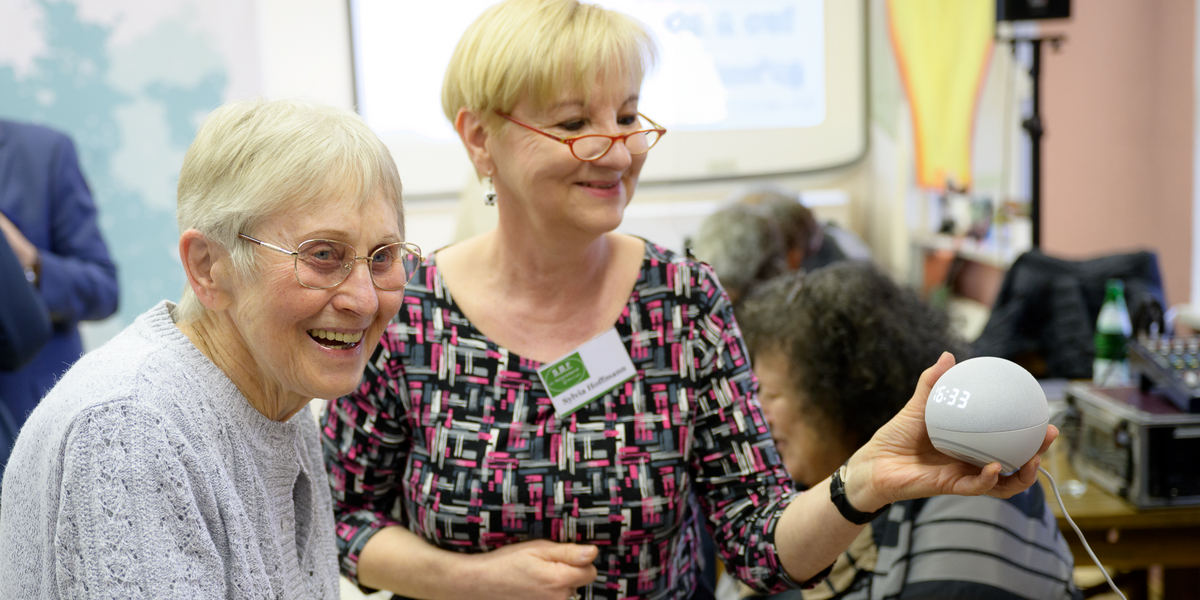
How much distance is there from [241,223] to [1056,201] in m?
4.74

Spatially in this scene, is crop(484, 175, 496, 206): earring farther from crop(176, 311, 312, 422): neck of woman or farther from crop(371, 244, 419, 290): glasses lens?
crop(176, 311, 312, 422): neck of woman

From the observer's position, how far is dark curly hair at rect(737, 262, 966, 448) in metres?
1.62

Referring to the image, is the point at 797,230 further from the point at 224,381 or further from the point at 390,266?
the point at 224,381

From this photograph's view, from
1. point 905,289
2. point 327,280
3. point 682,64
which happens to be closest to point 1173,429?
point 905,289

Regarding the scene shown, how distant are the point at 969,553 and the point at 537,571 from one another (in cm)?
69

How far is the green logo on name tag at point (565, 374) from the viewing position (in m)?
1.33

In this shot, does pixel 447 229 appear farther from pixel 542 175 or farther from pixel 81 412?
pixel 81 412

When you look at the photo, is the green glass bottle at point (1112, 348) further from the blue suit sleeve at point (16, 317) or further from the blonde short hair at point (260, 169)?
the blue suit sleeve at point (16, 317)

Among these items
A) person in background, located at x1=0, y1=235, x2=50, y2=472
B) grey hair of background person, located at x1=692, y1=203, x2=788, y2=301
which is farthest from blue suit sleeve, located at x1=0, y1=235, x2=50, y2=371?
grey hair of background person, located at x1=692, y1=203, x2=788, y2=301

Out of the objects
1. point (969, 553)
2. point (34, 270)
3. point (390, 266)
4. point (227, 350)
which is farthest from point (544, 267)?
point (34, 270)

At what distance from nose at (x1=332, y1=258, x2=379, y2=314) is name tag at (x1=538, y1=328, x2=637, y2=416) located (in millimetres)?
395

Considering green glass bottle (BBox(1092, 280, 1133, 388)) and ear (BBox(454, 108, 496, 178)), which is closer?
ear (BBox(454, 108, 496, 178))

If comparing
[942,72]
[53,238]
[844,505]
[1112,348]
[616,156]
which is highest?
[942,72]

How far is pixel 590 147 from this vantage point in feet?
Result: 4.20
